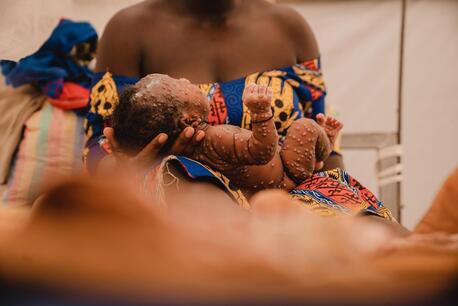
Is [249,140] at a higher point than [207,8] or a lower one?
lower

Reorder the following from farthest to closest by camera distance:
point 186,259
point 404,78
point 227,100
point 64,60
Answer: point 404,78
point 64,60
point 227,100
point 186,259

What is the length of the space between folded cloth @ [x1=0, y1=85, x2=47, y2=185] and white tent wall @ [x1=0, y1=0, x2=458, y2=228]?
1.00 metres

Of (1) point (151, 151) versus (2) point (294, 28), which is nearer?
(1) point (151, 151)

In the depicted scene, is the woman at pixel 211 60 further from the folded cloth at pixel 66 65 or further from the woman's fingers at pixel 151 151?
the folded cloth at pixel 66 65

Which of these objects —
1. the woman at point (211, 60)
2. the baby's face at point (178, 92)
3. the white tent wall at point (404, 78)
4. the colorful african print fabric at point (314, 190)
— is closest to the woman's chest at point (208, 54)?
the woman at point (211, 60)

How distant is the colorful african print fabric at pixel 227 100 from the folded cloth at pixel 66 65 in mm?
401

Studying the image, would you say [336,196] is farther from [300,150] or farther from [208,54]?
[208,54]

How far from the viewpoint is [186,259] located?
0.70 feet

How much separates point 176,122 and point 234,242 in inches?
22.7

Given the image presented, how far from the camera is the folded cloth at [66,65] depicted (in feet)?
4.50

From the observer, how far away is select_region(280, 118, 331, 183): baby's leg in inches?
33.8

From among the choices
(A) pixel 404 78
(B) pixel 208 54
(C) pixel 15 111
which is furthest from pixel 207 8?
(A) pixel 404 78

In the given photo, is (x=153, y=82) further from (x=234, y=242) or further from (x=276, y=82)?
(x=234, y=242)

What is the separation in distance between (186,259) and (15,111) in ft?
4.02
